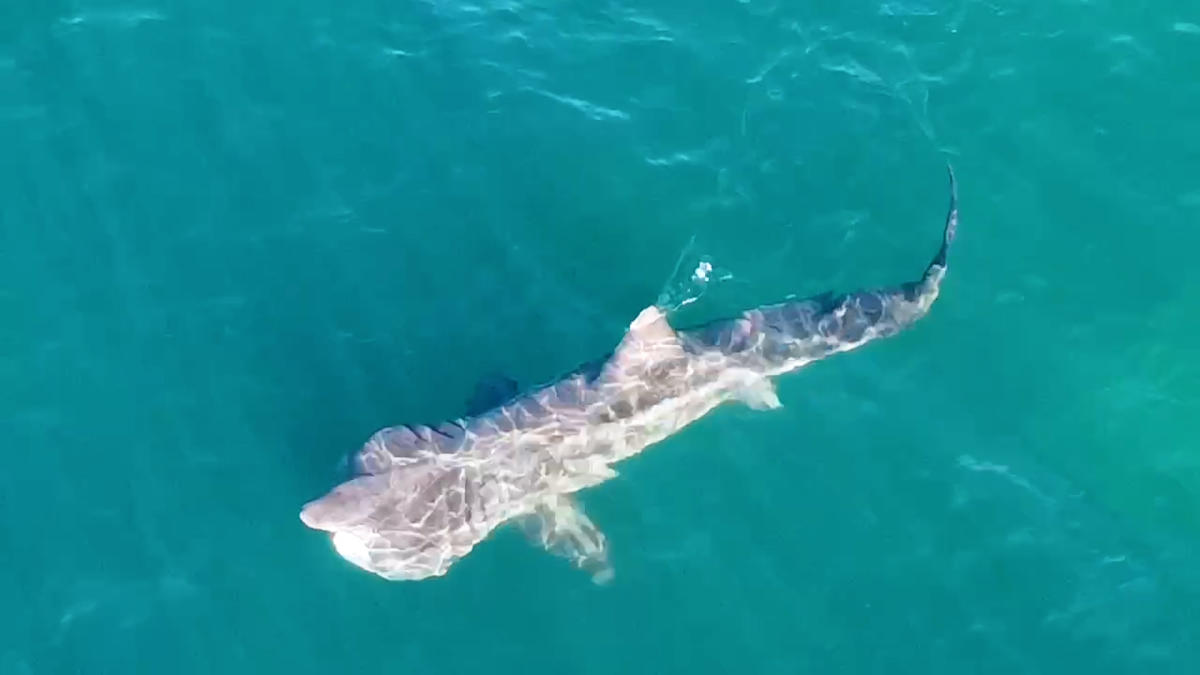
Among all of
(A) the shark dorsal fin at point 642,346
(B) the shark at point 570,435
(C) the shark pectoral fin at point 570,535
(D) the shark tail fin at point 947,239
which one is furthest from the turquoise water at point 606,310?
(A) the shark dorsal fin at point 642,346

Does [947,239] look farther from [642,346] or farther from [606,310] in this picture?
[642,346]

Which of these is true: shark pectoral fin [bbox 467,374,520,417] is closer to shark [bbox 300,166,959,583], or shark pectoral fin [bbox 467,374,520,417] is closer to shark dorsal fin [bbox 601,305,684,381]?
shark [bbox 300,166,959,583]

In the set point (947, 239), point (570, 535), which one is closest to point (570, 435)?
point (570, 535)

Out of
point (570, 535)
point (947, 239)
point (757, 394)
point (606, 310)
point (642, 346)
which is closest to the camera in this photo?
point (570, 535)

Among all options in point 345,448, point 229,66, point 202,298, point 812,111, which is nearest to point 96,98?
point 229,66

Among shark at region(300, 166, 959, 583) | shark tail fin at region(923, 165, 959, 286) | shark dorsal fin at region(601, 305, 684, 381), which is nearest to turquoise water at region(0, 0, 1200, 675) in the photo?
shark tail fin at region(923, 165, 959, 286)

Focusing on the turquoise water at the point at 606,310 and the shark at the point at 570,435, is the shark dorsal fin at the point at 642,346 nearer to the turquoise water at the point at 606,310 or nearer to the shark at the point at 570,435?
the shark at the point at 570,435
